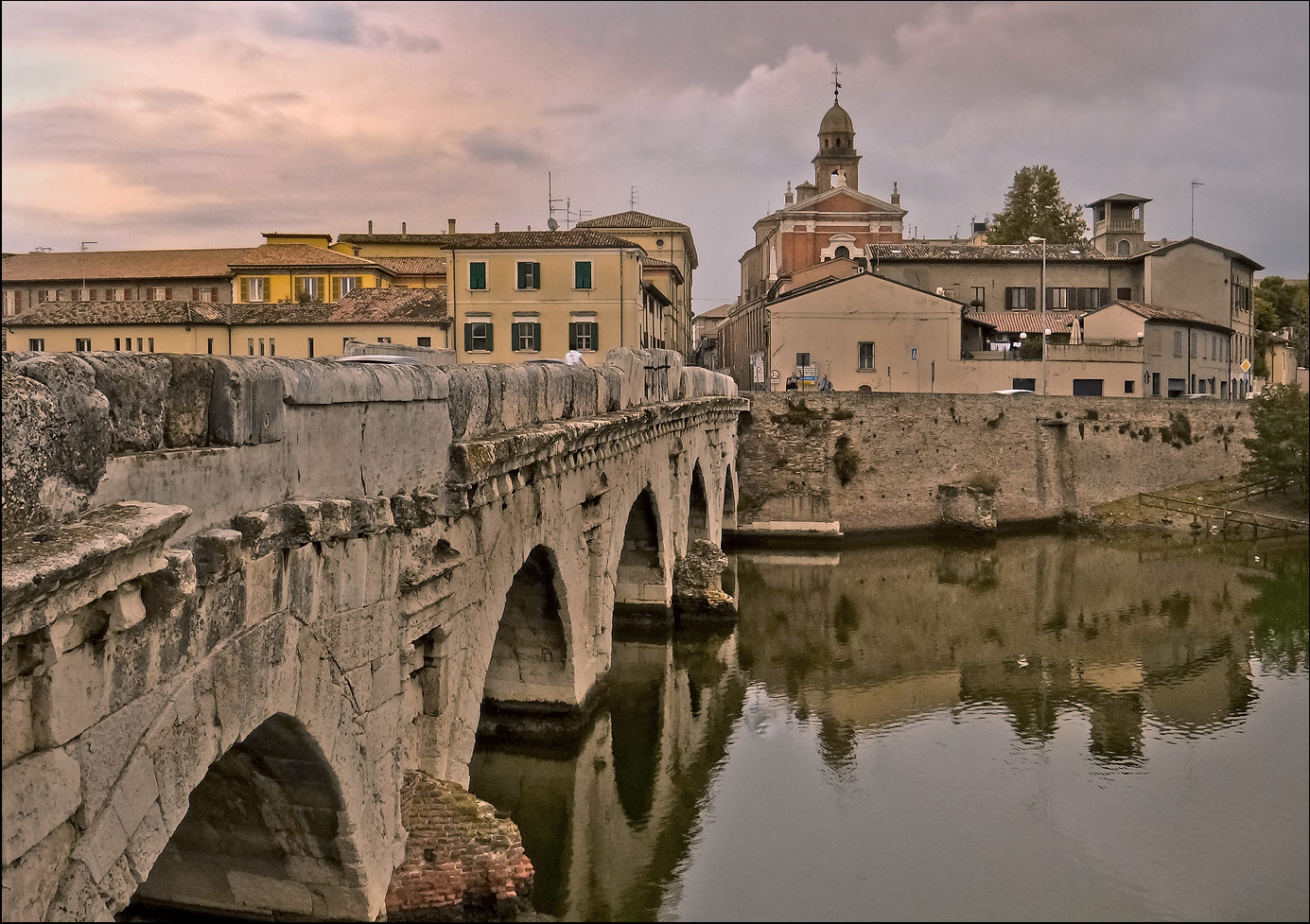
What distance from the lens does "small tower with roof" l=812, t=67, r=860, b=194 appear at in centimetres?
6606

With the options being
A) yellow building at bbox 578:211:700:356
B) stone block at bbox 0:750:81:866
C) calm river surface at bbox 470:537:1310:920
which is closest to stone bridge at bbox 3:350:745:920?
stone block at bbox 0:750:81:866

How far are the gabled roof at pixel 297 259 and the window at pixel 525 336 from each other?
9.95 meters

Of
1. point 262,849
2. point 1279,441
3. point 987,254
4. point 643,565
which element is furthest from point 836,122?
point 262,849

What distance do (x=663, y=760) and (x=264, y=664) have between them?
10.4m

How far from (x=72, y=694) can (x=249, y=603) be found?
1.43 meters

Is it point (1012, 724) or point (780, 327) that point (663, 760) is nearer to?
point (1012, 724)

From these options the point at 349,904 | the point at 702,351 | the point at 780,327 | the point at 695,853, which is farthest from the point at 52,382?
→ the point at 702,351

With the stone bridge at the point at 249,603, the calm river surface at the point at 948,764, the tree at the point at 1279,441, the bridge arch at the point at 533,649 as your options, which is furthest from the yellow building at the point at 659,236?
the stone bridge at the point at 249,603

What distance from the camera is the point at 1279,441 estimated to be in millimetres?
30750

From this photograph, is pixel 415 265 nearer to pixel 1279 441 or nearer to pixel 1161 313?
pixel 1161 313

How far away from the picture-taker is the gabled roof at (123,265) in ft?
130

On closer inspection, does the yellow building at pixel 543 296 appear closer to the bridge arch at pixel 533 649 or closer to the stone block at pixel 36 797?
the bridge arch at pixel 533 649

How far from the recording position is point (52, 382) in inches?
177

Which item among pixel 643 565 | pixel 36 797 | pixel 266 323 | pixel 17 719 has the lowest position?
pixel 643 565
